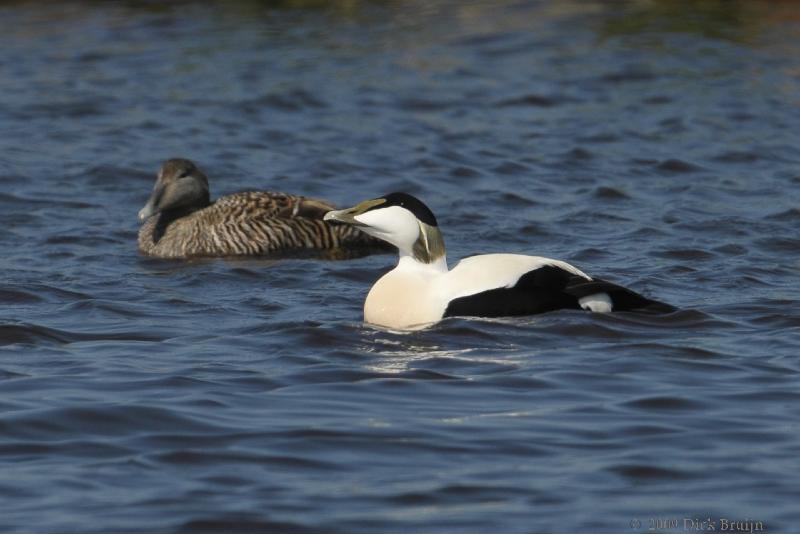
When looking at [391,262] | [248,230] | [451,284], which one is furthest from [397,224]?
[248,230]

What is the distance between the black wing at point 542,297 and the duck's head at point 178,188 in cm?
439

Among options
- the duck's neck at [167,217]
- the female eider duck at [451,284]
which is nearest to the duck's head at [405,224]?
the female eider duck at [451,284]

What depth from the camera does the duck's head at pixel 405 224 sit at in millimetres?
8758

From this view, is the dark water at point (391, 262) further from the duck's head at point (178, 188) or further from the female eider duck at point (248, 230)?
the duck's head at point (178, 188)

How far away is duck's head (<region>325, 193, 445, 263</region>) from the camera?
28.7ft

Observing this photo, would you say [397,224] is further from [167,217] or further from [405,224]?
[167,217]

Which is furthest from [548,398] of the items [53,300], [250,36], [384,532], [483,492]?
[250,36]

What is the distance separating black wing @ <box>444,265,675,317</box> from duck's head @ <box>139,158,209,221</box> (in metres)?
Result: 4.39

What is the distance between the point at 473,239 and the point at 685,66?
6870 millimetres

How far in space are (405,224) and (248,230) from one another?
11.0ft

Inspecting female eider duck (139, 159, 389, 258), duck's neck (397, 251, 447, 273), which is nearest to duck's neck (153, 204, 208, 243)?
female eider duck (139, 159, 389, 258)

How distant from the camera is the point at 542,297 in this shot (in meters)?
8.60

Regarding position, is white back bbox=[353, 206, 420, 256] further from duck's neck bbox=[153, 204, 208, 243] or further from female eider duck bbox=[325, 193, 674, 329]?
duck's neck bbox=[153, 204, 208, 243]

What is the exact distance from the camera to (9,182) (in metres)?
14.0
